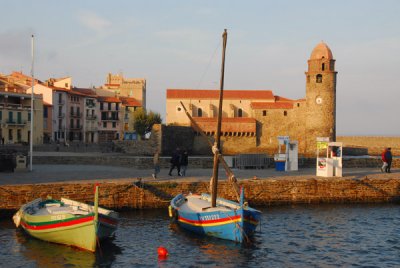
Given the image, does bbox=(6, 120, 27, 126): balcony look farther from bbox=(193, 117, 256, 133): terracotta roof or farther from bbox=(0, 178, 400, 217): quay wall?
bbox=(0, 178, 400, 217): quay wall

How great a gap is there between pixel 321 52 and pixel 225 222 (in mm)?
59133

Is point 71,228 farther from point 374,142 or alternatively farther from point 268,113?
point 374,142

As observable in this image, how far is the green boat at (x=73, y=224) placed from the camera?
1794 centimetres

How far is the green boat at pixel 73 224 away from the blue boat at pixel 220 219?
3.44m

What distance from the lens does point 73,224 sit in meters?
18.2

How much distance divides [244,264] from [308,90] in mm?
59797

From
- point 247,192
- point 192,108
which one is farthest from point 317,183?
point 192,108

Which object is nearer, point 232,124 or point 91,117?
point 232,124

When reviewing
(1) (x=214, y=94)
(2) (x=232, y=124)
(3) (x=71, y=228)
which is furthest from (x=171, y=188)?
(1) (x=214, y=94)

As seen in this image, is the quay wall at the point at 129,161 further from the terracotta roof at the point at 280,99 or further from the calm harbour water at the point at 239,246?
the terracotta roof at the point at 280,99

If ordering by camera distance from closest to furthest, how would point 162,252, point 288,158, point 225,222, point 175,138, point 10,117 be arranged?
point 162,252 < point 225,222 < point 288,158 < point 175,138 < point 10,117

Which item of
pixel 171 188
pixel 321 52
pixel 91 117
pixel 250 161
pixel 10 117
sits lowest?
pixel 171 188

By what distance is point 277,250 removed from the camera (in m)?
18.8

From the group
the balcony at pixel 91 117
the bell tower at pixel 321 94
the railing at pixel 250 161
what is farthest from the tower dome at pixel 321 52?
the balcony at pixel 91 117
